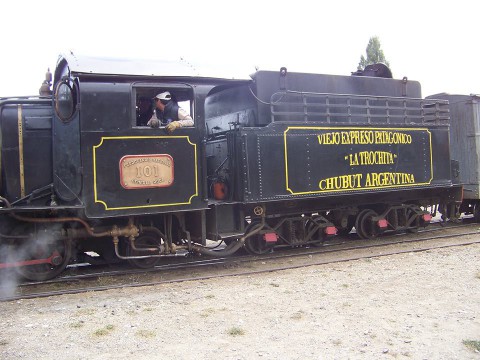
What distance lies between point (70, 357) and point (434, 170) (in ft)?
26.6

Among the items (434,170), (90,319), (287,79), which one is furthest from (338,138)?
(90,319)

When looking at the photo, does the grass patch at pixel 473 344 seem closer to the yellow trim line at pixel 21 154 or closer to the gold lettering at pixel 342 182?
the gold lettering at pixel 342 182

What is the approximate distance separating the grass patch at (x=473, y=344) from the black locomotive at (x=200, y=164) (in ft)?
12.5

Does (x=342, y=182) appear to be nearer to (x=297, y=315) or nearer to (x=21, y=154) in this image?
(x=297, y=315)

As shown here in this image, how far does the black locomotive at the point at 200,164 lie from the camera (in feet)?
21.0

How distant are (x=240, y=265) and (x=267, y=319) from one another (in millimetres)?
2750

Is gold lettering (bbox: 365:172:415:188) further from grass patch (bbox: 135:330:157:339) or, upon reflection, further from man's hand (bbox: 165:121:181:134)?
grass patch (bbox: 135:330:157:339)

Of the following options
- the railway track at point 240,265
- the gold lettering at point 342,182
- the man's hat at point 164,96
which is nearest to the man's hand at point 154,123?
the man's hat at point 164,96

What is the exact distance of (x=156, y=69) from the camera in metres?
6.77

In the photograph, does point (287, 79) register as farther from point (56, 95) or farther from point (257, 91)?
point (56, 95)

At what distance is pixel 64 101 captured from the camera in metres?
6.60

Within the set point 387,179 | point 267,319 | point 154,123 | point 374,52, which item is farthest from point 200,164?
point 374,52

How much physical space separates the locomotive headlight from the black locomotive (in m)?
0.02

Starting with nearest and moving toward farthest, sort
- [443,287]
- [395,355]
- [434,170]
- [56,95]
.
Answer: [395,355] → [443,287] → [56,95] → [434,170]
